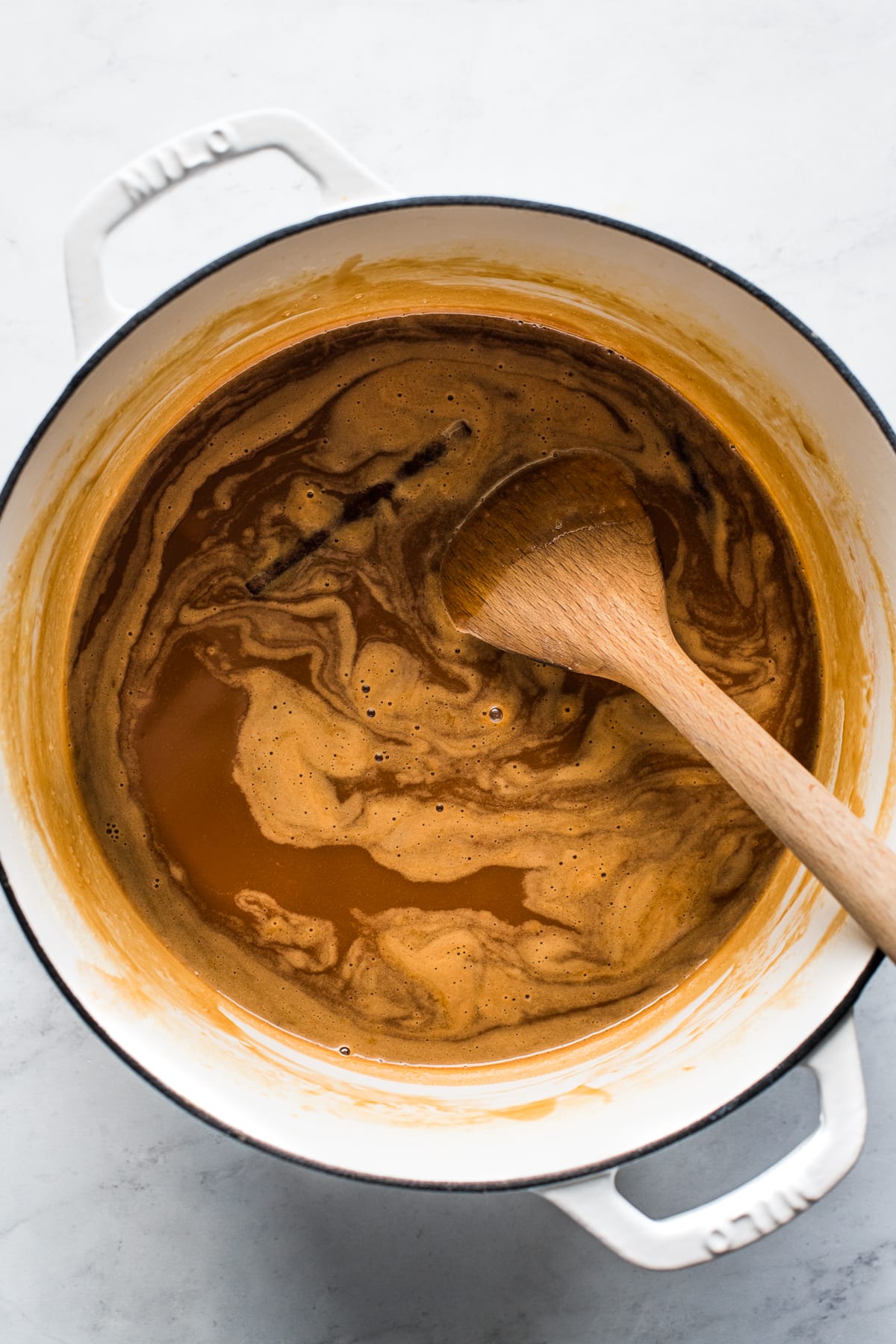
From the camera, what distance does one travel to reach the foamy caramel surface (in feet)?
4.88

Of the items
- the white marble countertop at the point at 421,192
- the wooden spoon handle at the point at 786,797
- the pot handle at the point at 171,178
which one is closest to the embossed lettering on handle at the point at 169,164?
the pot handle at the point at 171,178

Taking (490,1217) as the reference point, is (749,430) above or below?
above

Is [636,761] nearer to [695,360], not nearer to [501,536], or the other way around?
[501,536]

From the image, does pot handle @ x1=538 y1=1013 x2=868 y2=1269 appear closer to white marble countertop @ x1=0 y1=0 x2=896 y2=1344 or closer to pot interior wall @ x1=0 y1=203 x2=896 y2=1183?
pot interior wall @ x1=0 y1=203 x2=896 y2=1183

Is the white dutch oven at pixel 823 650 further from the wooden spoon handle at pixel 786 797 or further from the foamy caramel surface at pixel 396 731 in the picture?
the wooden spoon handle at pixel 786 797

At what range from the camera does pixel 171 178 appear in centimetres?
109

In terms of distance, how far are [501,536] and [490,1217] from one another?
3.20 ft

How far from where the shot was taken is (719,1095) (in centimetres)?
126

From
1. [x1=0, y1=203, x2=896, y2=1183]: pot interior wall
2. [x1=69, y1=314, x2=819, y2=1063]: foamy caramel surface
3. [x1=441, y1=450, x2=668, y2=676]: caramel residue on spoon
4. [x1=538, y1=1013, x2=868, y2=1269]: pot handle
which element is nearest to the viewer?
[x1=538, y1=1013, x2=868, y2=1269]: pot handle

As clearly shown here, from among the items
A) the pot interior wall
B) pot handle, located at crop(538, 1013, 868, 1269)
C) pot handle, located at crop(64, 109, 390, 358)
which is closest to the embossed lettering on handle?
pot handle, located at crop(64, 109, 390, 358)

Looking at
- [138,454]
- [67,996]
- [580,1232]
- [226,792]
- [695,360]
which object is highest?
[695,360]

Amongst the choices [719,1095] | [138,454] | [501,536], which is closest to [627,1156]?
[719,1095]

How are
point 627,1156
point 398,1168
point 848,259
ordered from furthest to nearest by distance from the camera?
point 848,259
point 398,1168
point 627,1156

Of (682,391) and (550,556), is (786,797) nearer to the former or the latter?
(550,556)
